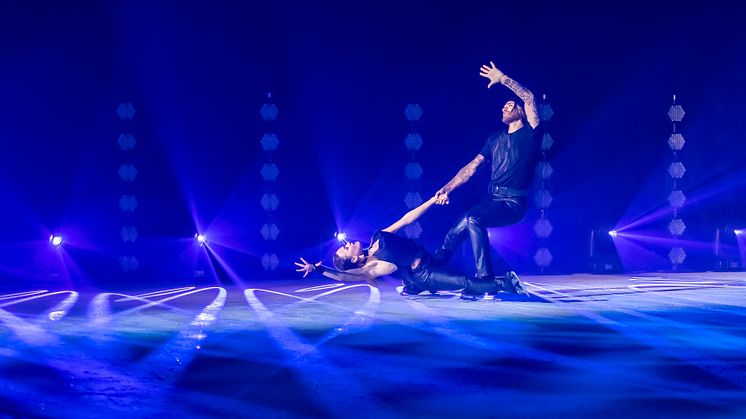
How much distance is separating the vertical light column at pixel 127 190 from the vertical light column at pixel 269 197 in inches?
98.0

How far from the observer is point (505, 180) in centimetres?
646

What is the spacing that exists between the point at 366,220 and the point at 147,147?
4.43 meters

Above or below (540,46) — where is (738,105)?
below

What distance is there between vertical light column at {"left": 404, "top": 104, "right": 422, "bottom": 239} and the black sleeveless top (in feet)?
16.7

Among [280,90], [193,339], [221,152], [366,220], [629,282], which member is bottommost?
[193,339]

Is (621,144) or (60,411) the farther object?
(621,144)

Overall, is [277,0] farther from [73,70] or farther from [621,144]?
[621,144]

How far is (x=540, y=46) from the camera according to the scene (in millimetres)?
10750

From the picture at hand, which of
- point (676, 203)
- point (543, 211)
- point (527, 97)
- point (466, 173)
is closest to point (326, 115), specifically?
point (543, 211)

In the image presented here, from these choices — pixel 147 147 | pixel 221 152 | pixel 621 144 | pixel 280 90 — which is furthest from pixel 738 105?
pixel 147 147

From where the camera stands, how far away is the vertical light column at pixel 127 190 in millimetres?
11633

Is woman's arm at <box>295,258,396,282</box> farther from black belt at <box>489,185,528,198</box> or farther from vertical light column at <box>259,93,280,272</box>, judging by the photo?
vertical light column at <box>259,93,280,272</box>

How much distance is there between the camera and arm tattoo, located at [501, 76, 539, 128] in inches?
244

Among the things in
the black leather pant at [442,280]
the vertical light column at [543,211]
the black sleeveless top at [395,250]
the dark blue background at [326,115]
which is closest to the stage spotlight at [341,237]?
the dark blue background at [326,115]
